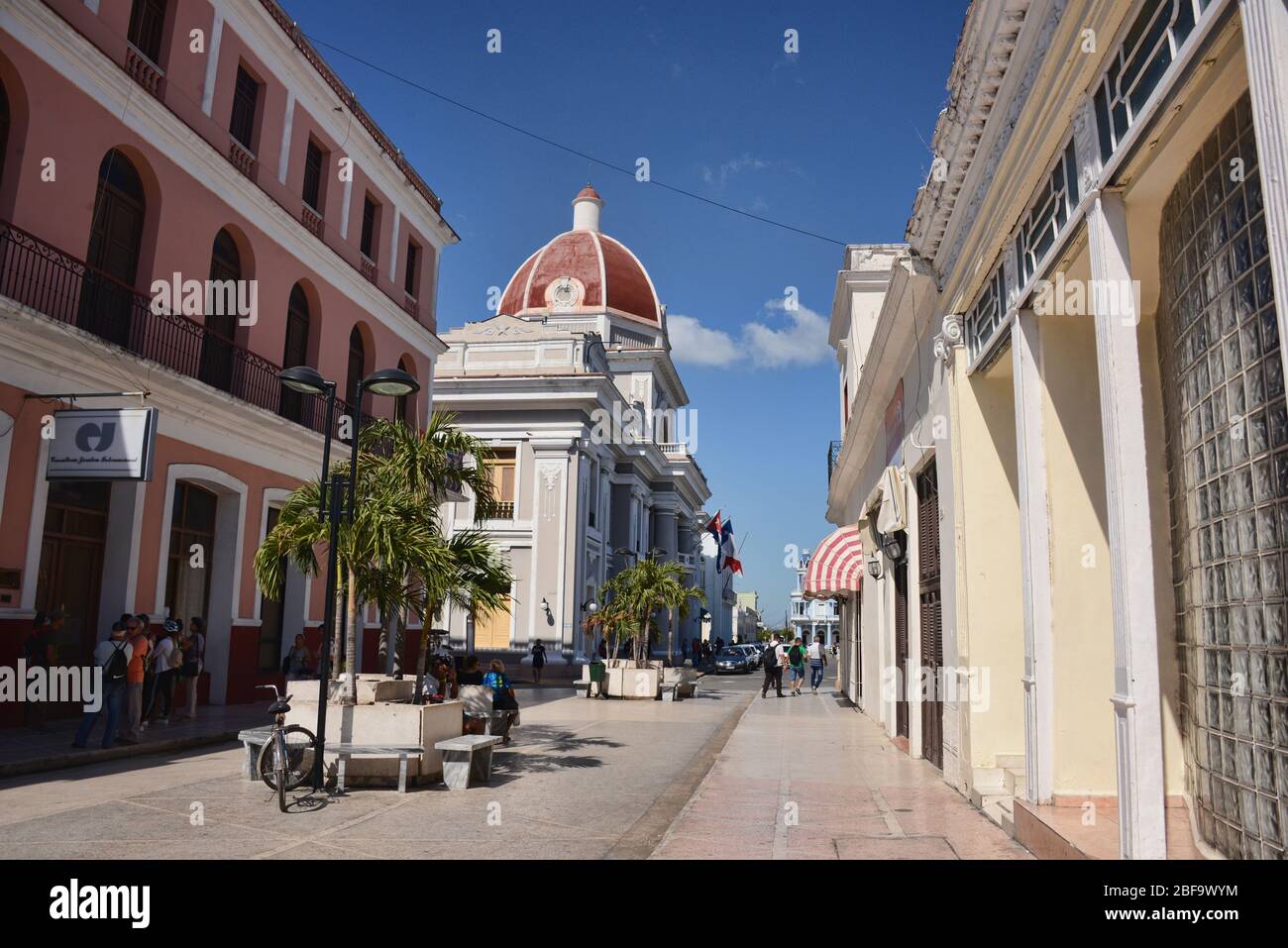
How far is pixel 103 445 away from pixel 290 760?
584cm

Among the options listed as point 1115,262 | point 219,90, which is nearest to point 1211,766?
point 1115,262

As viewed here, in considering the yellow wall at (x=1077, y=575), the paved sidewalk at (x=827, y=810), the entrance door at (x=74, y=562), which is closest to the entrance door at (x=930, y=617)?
the paved sidewalk at (x=827, y=810)

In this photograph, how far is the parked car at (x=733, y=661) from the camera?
158 ft

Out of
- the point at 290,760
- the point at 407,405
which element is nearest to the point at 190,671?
the point at 290,760

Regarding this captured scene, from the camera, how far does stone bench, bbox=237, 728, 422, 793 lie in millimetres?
8844

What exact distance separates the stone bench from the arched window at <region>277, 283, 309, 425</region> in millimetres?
10602

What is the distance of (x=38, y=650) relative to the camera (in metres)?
11.6

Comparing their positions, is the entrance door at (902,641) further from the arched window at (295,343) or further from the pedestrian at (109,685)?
the arched window at (295,343)

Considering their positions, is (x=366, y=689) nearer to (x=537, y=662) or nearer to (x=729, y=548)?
(x=537, y=662)

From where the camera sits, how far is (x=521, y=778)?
400 inches

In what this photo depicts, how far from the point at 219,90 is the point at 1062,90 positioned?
49.6 feet

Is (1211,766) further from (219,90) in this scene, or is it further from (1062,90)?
(219,90)

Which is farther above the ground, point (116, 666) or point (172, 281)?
point (172, 281)

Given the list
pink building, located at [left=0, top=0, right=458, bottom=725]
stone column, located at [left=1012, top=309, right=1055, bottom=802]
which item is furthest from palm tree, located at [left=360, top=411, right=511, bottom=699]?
stone column, located at [left=1012, top=309, right=1055, bottom=802]
